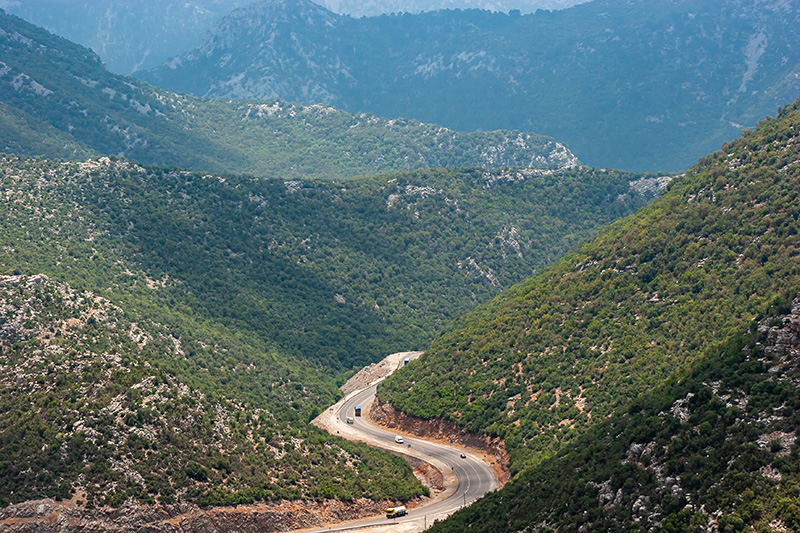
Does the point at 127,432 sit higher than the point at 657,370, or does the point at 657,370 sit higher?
the point at 657,370

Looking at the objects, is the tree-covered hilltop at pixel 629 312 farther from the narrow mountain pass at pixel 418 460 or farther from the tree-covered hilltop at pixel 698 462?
the tree-covered hilltop at pixel 698 462

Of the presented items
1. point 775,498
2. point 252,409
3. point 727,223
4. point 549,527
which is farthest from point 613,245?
point 775,498

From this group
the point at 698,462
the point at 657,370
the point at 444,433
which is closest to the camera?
the point at 698,462

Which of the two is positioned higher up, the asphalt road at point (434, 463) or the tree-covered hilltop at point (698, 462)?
the tree-covered hilltop at point (698, 462)

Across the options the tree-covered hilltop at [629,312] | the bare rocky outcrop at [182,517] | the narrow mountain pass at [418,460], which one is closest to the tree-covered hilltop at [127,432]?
the bare rocky outcrop at [182,517]

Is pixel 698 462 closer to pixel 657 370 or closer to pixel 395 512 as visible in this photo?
pixel 657 370

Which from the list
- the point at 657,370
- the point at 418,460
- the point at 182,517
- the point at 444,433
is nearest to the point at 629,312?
the point at 657,370
